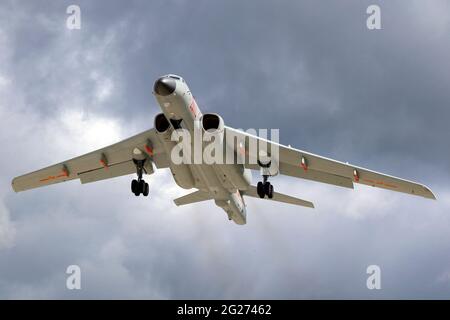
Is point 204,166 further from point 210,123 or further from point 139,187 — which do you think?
Answer: point 139,187

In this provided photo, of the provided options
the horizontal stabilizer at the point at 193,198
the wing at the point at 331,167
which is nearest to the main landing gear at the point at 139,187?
the horizontal stabilizer at the point at 193,198

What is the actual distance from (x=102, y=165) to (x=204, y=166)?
8.76m

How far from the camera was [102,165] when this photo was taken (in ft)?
140

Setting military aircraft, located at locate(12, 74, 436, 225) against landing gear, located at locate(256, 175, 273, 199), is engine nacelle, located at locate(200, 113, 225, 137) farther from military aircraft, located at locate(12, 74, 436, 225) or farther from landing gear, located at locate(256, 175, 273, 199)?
landing gear, located at locate(256, 175, 273, 199)

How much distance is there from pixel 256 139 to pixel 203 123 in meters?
4.82

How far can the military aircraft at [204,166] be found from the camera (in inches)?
1373

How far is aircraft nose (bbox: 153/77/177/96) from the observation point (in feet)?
108

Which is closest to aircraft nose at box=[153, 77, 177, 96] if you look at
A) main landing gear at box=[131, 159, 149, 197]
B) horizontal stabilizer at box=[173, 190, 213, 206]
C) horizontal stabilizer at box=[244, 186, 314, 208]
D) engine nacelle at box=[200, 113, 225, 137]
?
engine nacelle at box=[200, 113, 225, 137]

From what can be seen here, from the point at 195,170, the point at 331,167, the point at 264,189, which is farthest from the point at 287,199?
the point at 195,170

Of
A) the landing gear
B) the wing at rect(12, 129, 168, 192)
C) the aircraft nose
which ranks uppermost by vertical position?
the wing at rect(12, 129, 168, 192)
